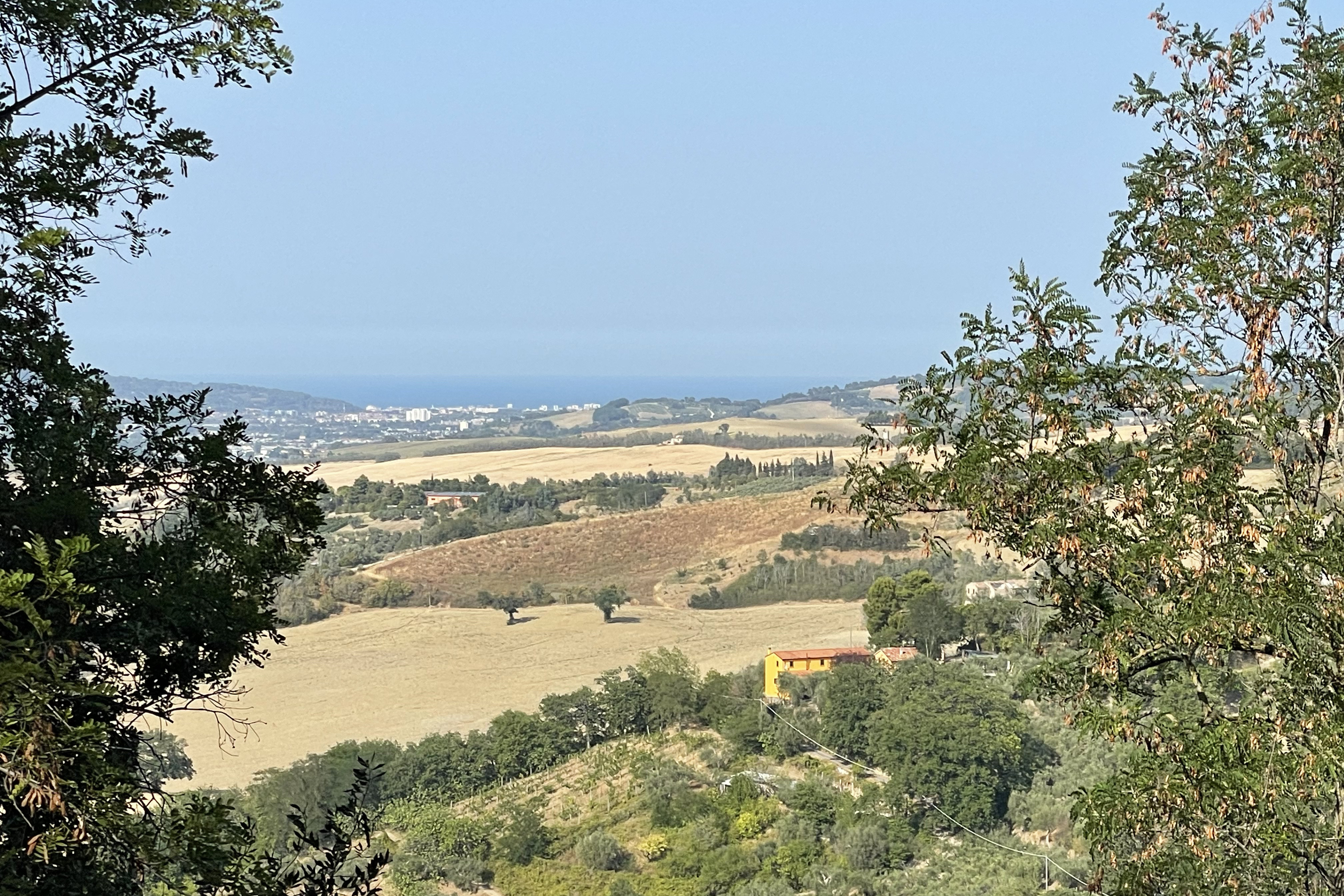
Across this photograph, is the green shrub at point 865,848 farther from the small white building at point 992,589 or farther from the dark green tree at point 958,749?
the small white building at point 992,589

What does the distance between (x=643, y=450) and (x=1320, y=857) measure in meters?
93.6

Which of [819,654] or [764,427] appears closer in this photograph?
[819,654]

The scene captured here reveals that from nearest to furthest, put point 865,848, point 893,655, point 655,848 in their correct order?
point 865,848
point 655,848
point 893,655

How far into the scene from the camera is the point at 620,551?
59.9 m

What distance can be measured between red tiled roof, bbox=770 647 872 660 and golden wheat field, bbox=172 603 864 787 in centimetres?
310

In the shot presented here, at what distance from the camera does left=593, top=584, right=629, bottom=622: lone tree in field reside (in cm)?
4759

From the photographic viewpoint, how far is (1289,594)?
4.40m

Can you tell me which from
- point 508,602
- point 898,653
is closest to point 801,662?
point 898,653

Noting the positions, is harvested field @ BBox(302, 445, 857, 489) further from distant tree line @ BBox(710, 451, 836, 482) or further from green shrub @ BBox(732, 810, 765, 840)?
green shrub @ BBox(732, 810, 765, 840)

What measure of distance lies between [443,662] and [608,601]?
8.28 meters

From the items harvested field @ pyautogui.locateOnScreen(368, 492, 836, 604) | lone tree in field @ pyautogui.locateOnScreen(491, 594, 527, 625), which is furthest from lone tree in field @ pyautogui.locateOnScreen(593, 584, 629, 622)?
lone tree in field @ pyautogui.locateOnScreen(491, 594, 527, 625)

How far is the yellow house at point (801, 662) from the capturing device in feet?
107

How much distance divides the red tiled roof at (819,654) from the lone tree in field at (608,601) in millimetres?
13811

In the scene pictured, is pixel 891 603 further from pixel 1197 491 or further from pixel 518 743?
pixel 1197 491
